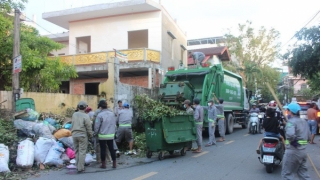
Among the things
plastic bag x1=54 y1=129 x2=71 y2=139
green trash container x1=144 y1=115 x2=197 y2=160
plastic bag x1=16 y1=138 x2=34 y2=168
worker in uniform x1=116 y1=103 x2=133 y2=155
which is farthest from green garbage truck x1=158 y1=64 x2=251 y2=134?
plastic bag x1=16 y1=138 x2=34 y2=168

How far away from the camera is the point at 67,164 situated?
7398 mm

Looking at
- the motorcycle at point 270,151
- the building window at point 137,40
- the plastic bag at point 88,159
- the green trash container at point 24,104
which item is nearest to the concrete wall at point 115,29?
the building window at point 137,40

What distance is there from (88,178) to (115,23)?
14.6 m

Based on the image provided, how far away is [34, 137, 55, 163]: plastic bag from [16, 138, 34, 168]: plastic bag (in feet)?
0.50

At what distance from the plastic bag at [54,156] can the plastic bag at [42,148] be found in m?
0.08

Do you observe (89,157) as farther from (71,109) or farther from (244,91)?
(244,91)

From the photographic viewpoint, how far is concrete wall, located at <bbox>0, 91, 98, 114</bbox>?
A: 9992 millimetres

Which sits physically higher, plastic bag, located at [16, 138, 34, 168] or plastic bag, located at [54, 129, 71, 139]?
plastic bag, located at [54, 129, 71, 139]

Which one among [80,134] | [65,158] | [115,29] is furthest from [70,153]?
[115,29]

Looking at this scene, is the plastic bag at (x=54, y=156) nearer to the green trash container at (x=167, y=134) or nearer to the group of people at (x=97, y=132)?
the group of people at (x=97, y=132)

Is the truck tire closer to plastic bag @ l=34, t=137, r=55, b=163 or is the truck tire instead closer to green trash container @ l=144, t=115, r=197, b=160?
green trash container @ l=144, t=115, r=197, b=160

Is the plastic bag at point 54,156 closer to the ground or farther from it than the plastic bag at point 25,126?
closer to the ground

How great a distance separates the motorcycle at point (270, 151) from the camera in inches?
253

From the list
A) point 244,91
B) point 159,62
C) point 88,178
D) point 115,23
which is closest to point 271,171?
point 88,178
